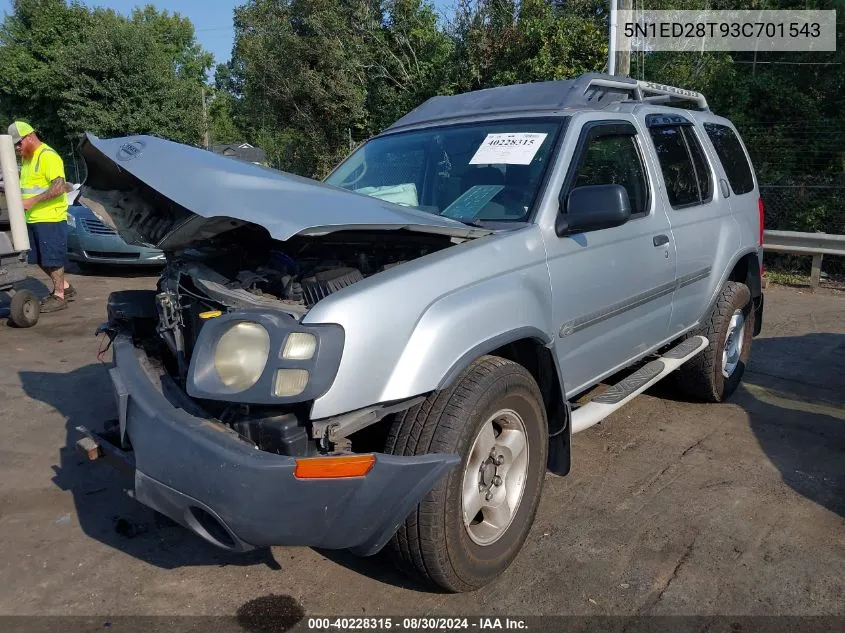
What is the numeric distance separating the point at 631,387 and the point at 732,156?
2.51 meters

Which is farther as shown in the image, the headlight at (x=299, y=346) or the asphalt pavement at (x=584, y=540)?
the asphalt pavement at (x=584, y=540)

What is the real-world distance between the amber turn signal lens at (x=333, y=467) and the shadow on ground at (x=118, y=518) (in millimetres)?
1102

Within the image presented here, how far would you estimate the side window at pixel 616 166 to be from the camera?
3.66 m

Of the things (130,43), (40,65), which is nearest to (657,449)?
(130,43)

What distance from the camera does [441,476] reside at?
2.42 metres

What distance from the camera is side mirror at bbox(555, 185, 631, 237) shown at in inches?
122

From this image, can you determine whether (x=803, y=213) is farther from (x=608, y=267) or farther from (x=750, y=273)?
(x=608, y=267)

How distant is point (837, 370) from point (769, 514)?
9.57 ft

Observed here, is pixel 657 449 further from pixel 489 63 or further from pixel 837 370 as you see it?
pixel 489 63

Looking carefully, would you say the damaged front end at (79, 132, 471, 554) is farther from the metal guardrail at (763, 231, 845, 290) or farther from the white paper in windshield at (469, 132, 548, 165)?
the metal guardrail at (763, 231, 845, 290)

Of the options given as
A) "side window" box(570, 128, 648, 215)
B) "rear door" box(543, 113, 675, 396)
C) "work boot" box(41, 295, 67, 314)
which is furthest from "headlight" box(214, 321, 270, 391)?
"work boot" box(41, 295, 67, 314)

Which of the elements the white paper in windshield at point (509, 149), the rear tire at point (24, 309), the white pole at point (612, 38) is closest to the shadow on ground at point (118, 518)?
the white paper in windshield at point (509, 149)

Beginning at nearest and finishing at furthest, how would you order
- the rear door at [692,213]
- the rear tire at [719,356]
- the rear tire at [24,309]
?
the rear door at [692,213]
the rear tire at [719,356]
the rear tire at [24,309]

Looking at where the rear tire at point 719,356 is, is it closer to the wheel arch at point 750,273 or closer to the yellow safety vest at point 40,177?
the wheel arch at point 750,273
